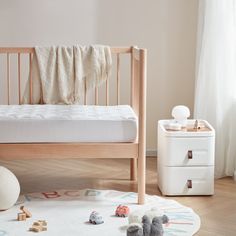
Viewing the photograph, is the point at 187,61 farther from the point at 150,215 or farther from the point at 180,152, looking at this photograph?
the point at 150,215

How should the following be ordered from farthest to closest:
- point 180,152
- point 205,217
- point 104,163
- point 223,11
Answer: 1. point 104,163
2. point 223,11
3. point 180,152
4. point 205,217

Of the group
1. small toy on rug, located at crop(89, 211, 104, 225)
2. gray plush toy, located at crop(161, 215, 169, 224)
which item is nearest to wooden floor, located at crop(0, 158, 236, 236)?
gray plush toy, located at crop(161, 215, 169, 224)

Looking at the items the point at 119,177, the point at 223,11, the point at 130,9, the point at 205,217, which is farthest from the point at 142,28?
the point at 205,217

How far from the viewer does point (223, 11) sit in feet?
12.8

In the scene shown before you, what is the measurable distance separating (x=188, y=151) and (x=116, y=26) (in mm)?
1393

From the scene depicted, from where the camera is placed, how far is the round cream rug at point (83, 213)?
2.92 metres

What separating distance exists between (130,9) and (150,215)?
2.07 meters

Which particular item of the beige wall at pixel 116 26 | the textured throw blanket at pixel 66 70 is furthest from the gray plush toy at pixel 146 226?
the beige wall at pixel 116 26

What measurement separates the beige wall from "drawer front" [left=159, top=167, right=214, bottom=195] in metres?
1.19

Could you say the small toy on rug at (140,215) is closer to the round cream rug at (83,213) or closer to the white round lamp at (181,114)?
the round cream rug at (83,213)

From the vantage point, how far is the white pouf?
3.16m

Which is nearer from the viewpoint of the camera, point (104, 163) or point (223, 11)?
point (223, 11)

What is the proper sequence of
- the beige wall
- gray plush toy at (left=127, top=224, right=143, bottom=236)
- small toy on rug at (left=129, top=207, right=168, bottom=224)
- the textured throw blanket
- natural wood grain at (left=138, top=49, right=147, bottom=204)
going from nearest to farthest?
gray plush toy at (left=127, top=224, right=143, bottom=236), small toy on rug at (left=129, top=207, right=168, bottom=224), natural wood grain at (left=138, top=49, right=147, bottom=204), the textured throw blanket, the beige wall

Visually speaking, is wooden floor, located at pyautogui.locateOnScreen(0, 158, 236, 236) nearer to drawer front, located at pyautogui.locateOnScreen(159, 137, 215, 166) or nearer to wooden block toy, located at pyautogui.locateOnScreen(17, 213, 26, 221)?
drawer front, located at pyautogui.locateOnScreen(159, 137, 215, 166)
